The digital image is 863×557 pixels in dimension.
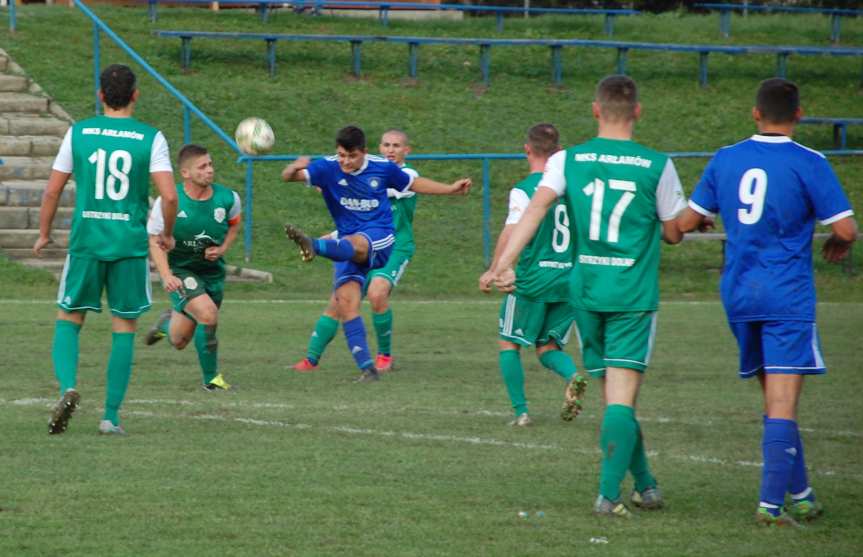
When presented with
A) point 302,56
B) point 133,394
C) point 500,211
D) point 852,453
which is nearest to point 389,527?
point 852,453

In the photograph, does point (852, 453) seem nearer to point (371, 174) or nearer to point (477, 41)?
point (371, 174)

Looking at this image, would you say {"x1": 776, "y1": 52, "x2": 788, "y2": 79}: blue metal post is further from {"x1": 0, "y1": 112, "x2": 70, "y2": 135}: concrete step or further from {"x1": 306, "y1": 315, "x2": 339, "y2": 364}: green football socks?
{"x1": 306, "y1": 315, "x2": 339, "y2": 364}: green football socks

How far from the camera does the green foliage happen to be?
20.3 meters

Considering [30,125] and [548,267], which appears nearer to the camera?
[548,267]

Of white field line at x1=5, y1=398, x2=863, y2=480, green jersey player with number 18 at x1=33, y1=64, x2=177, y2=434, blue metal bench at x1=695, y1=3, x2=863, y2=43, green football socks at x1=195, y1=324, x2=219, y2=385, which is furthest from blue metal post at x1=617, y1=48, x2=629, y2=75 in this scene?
green jersey player with number 18 at x1=33, y1=64, x2=177, y2=434

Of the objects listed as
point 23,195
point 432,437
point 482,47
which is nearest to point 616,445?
point 432,437

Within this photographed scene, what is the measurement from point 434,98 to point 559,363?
17.6m

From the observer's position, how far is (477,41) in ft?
86.1

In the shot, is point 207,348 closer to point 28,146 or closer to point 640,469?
point 640,469

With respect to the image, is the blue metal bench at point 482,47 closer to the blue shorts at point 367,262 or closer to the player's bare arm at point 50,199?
the blue shorts at point 367,262

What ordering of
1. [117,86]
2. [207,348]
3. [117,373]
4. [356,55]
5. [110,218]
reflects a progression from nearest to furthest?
[117,86] < [110,218] < [117,373] < [207,348] < [356,55]

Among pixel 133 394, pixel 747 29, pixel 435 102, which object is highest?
pixel 747 29

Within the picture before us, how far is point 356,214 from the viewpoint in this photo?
11.2 m

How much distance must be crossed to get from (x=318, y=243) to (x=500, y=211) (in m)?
11.3
